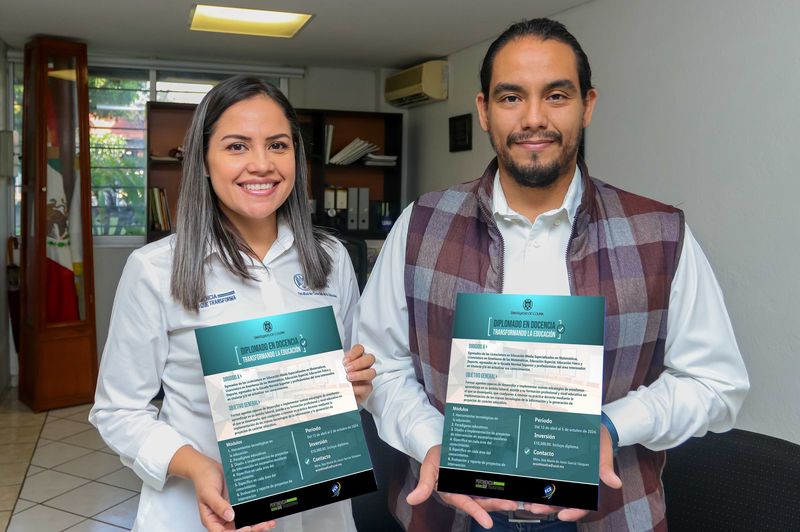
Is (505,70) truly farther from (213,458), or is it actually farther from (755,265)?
(755,265)

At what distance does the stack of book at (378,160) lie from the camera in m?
6.15

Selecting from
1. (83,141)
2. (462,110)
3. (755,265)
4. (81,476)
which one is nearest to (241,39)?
(83,141)

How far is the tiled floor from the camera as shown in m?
3.48

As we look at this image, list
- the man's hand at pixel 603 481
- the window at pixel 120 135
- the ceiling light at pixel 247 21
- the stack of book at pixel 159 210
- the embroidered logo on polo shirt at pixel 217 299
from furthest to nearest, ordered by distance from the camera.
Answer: the window at pixel 120 135 < the stack of book at pixel 159 210 < the ceiling light at pixel 247 21 < the embroidered logo on polo shirt at pixel 217 299 < the man's hand at pixel 603 481

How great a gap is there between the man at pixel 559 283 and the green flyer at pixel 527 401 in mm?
88

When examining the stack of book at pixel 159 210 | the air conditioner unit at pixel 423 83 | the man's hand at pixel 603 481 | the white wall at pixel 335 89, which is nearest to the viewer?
the man's hand at pixel 603 481

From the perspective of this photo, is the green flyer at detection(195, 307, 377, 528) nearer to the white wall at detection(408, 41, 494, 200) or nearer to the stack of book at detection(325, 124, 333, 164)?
the white wall at detection(408, 41, 494, 200)

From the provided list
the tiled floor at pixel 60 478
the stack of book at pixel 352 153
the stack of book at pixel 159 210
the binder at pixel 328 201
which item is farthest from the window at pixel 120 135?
the tiled floor at pixel 60 478

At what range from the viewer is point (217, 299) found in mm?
1383

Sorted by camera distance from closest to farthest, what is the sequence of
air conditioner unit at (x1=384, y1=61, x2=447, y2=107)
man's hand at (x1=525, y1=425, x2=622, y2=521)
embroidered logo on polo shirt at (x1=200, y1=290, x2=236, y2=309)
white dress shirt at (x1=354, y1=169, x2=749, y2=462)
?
man's hand at (x1=525, y1=425, x2=622, y2=521) < white dress shirt at (x1=354, y1=169, x2=749, y2=462) < embroidered logo on polo shirt at (x1=200, y1=290, x2=236, y2=309) < air conditioner unit at (x1=384, y1=61, x2=447, y2=107)

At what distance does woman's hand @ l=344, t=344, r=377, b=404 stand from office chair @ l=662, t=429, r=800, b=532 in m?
0.69

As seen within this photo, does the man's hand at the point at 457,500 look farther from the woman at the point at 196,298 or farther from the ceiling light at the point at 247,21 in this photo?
the ceiling light at the point at 247,21

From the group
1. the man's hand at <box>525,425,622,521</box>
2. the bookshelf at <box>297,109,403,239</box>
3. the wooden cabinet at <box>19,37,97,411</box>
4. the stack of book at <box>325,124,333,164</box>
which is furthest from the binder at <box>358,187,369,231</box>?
the man's hand at <box>525,425,622,521</box>

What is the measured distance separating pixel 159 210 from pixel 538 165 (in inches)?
197
